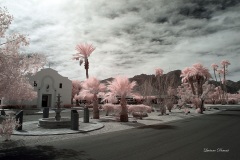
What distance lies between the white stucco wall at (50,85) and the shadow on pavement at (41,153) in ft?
129

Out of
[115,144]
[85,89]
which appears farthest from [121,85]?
[115,144]

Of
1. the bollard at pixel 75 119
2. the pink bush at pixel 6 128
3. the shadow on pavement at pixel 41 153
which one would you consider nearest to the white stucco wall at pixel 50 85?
the bollard at pixel 75 119

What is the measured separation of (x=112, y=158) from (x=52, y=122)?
9305mm

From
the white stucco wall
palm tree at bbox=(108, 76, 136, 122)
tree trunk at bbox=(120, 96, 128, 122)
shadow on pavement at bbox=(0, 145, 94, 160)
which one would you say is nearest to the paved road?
shadow on pavement at bbox=(0, 145, 94, 160)

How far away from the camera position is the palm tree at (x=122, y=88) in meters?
21.3

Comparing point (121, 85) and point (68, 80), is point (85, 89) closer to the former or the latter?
point (121, 85)

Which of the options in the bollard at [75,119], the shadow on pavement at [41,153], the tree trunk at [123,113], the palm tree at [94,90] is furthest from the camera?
the palm tree at [94,90]

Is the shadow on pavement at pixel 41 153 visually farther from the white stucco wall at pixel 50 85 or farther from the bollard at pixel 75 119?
the white stucco wall at pixel 50 85

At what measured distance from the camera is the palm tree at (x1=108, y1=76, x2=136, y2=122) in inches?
839

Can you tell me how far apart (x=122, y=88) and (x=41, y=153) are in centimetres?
1321

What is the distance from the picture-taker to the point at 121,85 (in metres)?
21.4

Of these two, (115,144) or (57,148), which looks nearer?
(57,148)

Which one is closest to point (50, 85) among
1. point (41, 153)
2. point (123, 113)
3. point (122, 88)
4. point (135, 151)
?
point (123, 113)

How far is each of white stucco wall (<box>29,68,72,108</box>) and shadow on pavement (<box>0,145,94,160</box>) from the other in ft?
129
